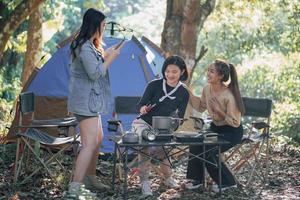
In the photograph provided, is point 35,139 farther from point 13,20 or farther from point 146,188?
point 13,20

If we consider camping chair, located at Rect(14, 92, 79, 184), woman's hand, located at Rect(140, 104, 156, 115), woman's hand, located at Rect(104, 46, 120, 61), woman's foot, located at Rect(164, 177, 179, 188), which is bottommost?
woman's foot, located at Rect(164, 177, 179, 188)

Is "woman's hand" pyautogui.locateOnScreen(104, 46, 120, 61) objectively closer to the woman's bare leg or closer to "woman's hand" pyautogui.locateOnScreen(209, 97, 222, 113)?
the woman's bare leg

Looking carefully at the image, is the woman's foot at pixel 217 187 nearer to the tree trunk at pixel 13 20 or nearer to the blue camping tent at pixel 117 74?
the blue camping tent at pixel 117 74

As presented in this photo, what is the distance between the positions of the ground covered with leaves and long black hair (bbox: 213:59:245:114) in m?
0.78

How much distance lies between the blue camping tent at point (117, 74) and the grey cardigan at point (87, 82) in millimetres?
2222

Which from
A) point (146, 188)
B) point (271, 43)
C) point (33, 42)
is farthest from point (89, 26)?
point (271, 43)

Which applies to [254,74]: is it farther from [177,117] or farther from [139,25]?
[139,25]

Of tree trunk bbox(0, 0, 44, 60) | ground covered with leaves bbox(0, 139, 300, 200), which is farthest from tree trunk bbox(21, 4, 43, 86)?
tree trunk bbox(0, 0, 44, 60)

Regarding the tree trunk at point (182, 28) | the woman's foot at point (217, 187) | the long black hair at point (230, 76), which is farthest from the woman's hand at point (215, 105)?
the tree trunk at point (182, 28)

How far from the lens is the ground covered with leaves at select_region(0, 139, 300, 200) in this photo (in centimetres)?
484

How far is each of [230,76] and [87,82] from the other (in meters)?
1.32

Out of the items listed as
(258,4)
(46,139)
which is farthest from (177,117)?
(258,4)

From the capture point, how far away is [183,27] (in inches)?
317

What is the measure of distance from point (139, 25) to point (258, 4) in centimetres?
2399
